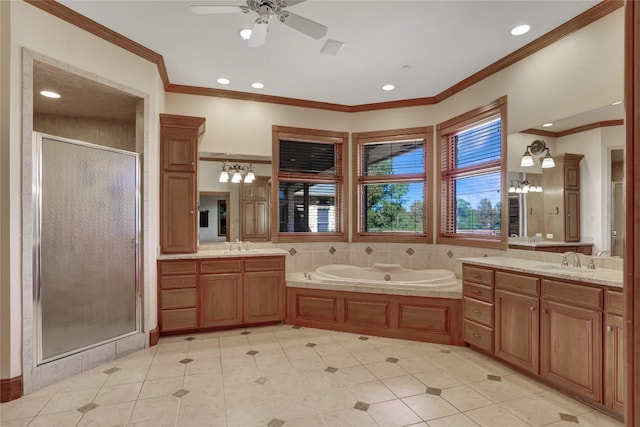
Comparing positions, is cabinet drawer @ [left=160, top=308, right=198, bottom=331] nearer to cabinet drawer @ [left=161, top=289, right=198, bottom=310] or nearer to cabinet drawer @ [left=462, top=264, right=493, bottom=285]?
cabinet drawer @ [left=161, top=289, right=198, bottom=310]

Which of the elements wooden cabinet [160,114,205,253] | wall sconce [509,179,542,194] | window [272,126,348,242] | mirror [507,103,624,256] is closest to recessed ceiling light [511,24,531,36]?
mirror [507,103,624,256]

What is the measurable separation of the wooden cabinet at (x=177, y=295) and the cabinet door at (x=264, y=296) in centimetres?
60

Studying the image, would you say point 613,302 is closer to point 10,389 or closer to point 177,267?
point 177,267

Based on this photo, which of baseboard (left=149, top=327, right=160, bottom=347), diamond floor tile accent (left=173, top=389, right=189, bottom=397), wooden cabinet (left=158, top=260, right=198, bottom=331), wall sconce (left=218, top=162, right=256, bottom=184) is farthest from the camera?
wall sconce (left=218, top=162, right=256, bottom=184)

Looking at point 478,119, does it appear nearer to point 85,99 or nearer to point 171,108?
point 171,108

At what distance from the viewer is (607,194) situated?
2629 millimetres

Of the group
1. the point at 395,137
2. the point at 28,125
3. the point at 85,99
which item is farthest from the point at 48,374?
the point at 395,137

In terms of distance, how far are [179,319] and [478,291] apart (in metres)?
3.24

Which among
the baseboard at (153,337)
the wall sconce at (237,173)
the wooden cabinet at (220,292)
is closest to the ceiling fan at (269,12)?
the wall sconce at (237,173)

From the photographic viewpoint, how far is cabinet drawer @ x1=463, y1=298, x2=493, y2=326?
3078 mm

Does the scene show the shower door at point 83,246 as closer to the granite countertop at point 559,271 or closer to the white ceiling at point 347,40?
the white ceiling at point 347,40

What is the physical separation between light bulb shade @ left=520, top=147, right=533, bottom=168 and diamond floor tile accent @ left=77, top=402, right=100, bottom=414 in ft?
14.0

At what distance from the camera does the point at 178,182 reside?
3912 millimetres

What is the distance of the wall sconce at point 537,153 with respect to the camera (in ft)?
10.2
